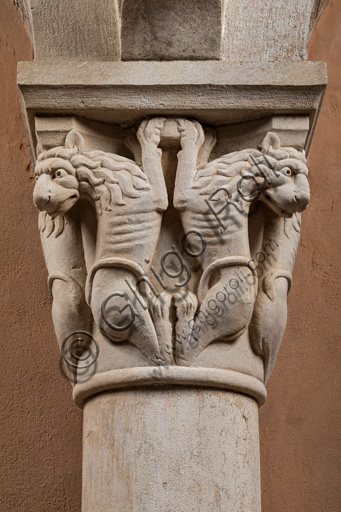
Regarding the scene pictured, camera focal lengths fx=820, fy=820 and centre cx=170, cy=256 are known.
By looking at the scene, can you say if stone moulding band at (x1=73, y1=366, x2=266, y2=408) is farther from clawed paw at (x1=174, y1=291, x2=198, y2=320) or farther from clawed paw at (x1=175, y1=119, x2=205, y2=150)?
clawed paw at (x1=175, y1=119, x2=205, y2=150)

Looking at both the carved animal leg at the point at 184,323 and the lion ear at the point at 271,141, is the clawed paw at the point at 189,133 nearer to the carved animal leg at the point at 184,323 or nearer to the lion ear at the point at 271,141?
the lion ear at the point at 271,141

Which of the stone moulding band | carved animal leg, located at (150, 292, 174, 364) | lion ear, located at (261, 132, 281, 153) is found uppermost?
lion ear, located at (261, 132, 281, 153)

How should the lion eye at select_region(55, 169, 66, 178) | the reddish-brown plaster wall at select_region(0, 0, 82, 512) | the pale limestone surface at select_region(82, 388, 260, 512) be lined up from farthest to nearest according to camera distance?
the reddish-brown plaster wall at select_region(0, 0, 82, 512), the lion eye at select_region(55, 169, 66, 178), the pale limestone surface at select_region(82, 388, 260, 512)

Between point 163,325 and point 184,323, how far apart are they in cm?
4

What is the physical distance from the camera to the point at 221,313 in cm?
158

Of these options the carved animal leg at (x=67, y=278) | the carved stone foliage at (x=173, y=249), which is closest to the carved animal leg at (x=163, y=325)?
the carved stone foliage at (x=173, y=249)

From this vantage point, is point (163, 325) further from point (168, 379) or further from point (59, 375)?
point (59, 375)

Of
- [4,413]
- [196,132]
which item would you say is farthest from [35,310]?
[196,132]

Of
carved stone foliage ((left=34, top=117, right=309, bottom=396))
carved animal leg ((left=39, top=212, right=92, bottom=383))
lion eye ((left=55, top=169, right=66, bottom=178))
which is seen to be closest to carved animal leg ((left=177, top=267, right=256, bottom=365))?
carved stone foliage ((left=34, top=117, right=309, bottom=396))

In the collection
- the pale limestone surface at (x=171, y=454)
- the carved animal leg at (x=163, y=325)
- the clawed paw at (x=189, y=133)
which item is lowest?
the pale limestone surface at (x=171, y=454)

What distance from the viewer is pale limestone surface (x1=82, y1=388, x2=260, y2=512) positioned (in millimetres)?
1489

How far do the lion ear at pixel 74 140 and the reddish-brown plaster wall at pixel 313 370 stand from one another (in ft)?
2.52

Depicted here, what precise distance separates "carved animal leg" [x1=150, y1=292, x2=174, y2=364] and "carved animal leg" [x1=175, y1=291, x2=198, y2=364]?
0.04 feet

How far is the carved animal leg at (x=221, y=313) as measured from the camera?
5.15 feet
